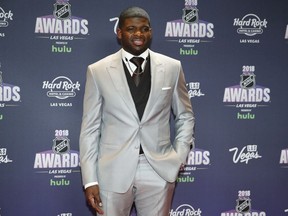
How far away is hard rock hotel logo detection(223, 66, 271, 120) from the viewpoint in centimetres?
337

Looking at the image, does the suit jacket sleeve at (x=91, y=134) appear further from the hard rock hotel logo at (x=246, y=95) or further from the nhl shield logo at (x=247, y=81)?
the nhl shield logo at (x=247, y=81)

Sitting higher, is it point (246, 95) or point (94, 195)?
point (246, 95)

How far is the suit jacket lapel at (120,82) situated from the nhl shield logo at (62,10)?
2.89ft

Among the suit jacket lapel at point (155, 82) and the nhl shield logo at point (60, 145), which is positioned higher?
the suit jacket lapel at point (155, 82)

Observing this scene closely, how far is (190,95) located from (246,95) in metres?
0.47

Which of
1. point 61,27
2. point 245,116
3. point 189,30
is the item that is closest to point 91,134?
point 61,27

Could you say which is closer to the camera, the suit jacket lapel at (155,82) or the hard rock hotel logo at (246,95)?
the suit jacket lapel at (155,82)

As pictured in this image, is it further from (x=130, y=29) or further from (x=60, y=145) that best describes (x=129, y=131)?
(x=60, y=145)

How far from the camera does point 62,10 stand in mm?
3086

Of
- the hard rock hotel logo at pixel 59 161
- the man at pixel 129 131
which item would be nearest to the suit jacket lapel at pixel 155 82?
the man at pixel 129 131

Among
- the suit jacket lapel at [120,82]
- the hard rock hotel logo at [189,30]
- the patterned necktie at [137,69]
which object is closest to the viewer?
the suit jacket lapel at [120,82]

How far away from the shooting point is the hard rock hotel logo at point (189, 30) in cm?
324

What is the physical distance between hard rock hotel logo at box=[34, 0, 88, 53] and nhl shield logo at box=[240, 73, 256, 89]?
131 cm

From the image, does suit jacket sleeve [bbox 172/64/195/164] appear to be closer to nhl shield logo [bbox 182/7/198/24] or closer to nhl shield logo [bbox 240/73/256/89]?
nhl shield logo [bbox 182/7/198/24]
